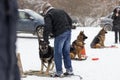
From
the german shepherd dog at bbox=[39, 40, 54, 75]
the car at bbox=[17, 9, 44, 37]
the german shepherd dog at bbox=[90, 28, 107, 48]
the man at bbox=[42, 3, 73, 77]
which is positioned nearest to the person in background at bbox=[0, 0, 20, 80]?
the man at bbox=[42, 3, 73, 77]

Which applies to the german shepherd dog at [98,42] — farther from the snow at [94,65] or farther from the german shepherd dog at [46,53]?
the german shepherd dog at [46,53]

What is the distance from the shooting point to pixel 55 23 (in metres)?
8.40

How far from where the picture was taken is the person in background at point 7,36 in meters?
1.05

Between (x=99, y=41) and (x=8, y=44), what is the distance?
15.4 m

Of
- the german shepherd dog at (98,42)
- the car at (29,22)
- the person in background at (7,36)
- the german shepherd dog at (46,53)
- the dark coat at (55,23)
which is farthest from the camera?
the car at (29,22)

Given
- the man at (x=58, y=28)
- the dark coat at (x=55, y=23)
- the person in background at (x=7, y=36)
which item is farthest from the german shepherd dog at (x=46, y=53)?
the person in background at (x=7, y=36)

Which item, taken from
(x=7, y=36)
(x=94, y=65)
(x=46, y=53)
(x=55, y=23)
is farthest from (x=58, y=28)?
(x=7, y=36)

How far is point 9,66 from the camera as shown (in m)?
1.08

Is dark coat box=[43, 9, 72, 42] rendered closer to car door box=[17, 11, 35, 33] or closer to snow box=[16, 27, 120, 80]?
snow box=[16, 27, 120, 80]

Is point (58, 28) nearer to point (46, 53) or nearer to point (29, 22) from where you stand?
point (46, 53)

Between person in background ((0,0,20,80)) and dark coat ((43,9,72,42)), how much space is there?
281 inches

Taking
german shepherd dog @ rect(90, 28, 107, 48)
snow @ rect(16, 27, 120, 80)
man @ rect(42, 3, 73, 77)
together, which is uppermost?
man @ rect(42, 3, 73, 77)

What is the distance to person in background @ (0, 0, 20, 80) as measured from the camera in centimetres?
105

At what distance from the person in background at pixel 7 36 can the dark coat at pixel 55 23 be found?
714 centimetres
